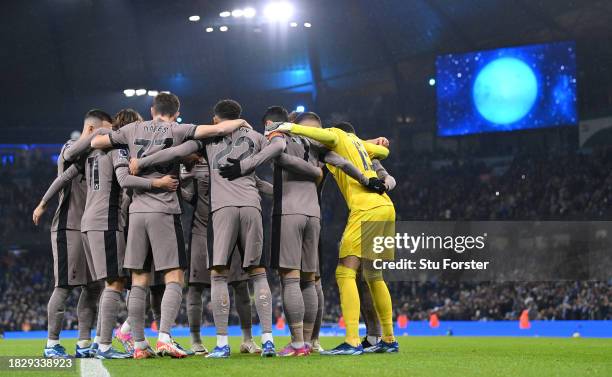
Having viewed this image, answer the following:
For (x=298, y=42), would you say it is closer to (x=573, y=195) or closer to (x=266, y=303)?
(x=573, y=195)

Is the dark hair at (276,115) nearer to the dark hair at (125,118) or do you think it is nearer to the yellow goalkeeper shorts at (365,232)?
the yellow goalkeeper shorts at (365,232)

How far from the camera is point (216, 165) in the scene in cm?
838

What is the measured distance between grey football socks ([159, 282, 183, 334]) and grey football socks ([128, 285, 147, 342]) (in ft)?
0.80

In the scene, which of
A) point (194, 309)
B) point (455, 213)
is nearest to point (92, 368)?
point (194, 309)

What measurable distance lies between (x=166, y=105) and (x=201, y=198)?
1273mm

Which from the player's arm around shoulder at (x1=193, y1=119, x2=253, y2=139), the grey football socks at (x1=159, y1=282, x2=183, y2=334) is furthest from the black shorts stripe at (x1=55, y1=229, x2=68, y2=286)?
the player's arm around shoulder at (x1=193, y1=119, x2=253, y2=139)

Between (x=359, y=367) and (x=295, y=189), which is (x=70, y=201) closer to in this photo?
(x=295, y=189)

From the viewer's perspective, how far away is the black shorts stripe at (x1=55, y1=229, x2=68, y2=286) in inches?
359

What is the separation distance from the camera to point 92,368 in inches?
282

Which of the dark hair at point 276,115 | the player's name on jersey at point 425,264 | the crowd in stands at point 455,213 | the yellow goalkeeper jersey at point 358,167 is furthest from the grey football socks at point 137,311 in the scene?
the crowd in stands at point 455,213

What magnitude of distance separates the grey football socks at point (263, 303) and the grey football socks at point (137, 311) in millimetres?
1066

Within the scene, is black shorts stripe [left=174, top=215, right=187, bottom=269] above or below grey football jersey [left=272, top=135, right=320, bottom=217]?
below

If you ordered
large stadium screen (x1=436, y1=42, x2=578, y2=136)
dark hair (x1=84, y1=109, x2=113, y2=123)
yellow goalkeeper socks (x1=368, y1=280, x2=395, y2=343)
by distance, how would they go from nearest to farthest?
yellow goalkeeper socks (x1=368, y1=280, x2=395, y2=343) → dark hair (x1=84, y1=109, x2=113, y2=123) → large stadium screen (x1=436, y1=42, x2=578, y2=136)

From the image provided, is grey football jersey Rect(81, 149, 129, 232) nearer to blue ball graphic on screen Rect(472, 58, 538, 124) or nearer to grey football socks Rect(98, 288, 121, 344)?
grey football socks Rect(98, 288, 121, 344)
